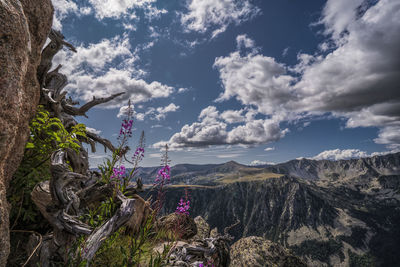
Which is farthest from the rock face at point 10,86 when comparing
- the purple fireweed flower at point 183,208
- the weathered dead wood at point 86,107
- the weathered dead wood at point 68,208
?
the weathered dead wood at point 86,107

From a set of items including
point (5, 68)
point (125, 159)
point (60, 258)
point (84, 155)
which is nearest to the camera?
point (5, 68)

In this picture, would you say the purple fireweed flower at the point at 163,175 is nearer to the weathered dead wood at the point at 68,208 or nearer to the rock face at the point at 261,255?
the weathered dead wood at the point at 68,208

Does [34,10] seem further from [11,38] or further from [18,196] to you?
[18,196]

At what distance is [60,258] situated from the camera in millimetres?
3951

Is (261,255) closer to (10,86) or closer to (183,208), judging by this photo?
(183,208)

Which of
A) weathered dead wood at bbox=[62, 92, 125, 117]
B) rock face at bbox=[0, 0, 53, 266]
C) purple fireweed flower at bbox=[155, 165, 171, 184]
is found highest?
weathered dead wood at bbox=[62, 92, 125, 117]

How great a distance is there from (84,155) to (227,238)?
7480 mm

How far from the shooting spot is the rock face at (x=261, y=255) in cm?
1283

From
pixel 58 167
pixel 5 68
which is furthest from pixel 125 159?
pixel 5 68

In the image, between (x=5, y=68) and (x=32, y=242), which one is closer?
(x=5, y=68)

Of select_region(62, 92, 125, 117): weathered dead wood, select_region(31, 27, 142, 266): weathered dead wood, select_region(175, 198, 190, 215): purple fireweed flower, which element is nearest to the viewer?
select_region(31, 27, 142, 266): weathered dead wood

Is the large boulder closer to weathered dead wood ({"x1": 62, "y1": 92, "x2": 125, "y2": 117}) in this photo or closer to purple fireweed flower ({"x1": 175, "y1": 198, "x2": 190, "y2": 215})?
purple fireweed flower ({"x1": 175, "y1": 198, "x2": 190, "y2": 215})

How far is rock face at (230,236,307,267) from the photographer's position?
42.1 feet

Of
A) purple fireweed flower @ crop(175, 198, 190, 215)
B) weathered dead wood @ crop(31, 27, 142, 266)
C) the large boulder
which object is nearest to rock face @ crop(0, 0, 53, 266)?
Result: weathered dead wood @ crop(31, 27, 142, 266)
